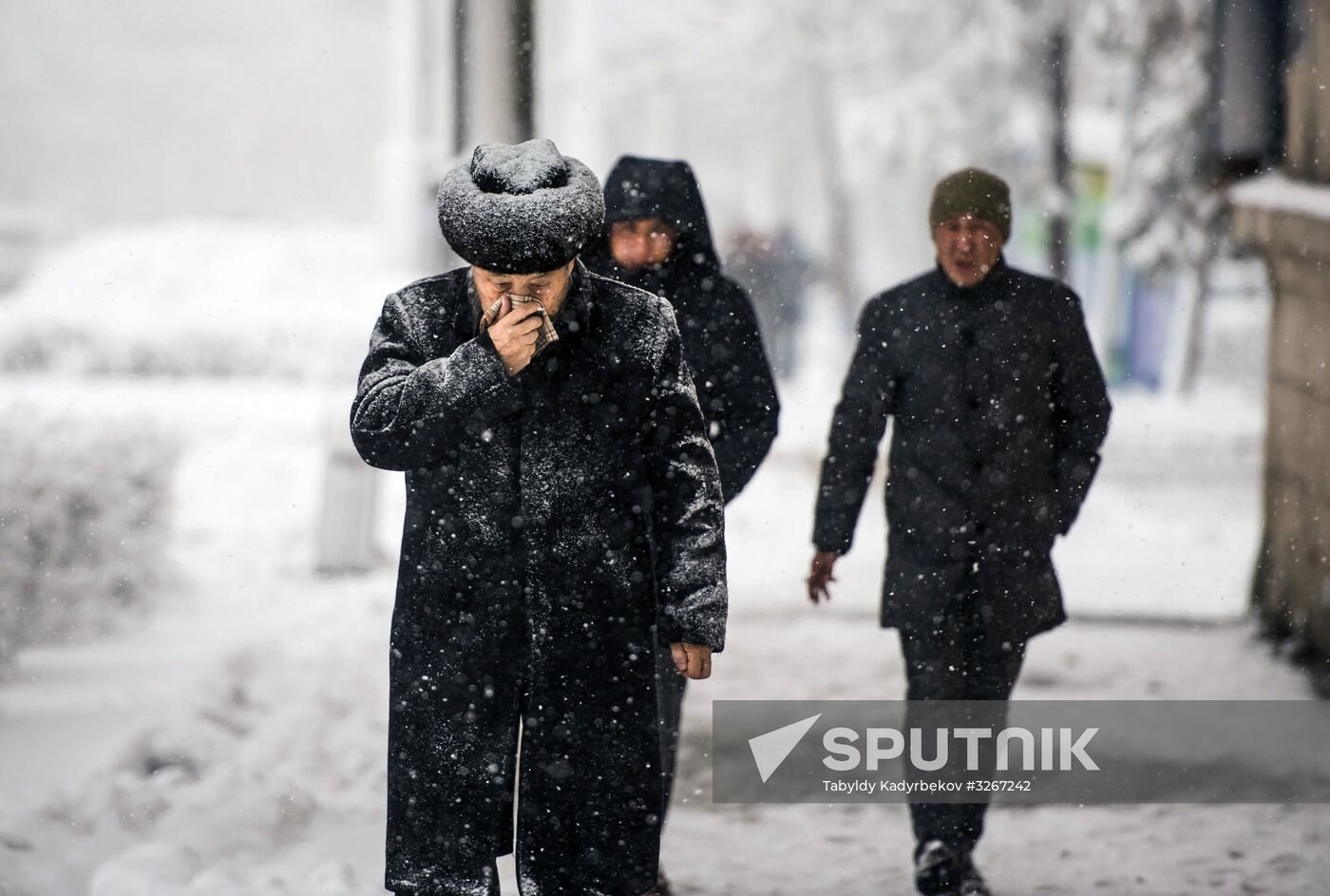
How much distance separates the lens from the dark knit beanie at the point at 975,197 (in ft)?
13.4

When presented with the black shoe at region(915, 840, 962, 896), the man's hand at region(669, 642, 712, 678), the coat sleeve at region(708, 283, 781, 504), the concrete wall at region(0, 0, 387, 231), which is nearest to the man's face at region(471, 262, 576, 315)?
the man's hand at region(669, 642, 712, 678)

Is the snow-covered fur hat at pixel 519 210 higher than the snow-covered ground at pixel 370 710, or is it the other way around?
the snow-covered fur hat at pixel 519 210

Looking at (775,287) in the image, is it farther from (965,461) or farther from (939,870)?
(939,870)

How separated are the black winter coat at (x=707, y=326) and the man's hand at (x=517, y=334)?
1148 millimetres

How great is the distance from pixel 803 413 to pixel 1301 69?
10.4m

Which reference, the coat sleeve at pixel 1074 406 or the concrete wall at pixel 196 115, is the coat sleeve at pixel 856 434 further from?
the concrete wall at pixel 196 115

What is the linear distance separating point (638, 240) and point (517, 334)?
3.95 feet

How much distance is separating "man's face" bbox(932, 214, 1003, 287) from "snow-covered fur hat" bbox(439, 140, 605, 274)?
1384 millimetres

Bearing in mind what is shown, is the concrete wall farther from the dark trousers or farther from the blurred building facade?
the dark trousers

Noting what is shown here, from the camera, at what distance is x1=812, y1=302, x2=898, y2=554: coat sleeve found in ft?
14.2

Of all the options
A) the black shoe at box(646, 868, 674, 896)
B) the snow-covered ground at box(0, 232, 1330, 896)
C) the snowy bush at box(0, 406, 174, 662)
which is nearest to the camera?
the black shoe at box(646, 868, 674, 896)

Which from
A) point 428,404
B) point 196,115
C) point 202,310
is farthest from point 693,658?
point 196,115

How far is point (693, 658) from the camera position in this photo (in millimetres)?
3201

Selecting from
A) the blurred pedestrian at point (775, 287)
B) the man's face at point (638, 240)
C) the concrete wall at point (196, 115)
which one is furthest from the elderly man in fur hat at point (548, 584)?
the concrete wall at point (196, 115)
